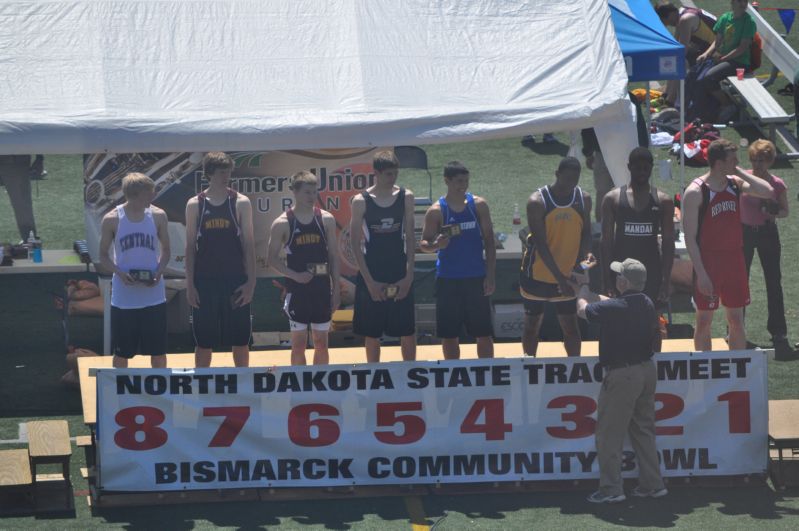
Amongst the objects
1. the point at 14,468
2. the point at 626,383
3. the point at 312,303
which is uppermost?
the point at 312,303

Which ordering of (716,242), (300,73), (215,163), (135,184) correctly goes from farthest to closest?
(300,73), (716,242), (215,163), (135,184)

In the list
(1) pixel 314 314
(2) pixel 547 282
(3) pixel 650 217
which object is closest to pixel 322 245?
(1) pixel 314 314

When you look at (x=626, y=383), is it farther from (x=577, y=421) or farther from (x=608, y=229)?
(x=608, y=229)

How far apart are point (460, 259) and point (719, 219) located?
6.01 feet

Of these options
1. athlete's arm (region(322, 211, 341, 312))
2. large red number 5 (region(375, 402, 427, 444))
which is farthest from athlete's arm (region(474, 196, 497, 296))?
large red number 5 (region(375, 402, 427, 444))

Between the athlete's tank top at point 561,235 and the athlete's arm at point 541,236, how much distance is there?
44 millimetres

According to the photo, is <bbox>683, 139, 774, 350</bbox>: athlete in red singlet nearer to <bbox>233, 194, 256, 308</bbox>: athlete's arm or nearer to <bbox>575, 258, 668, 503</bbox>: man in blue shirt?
<bbox>575, 258, 668, 503</bbox>: man in blue shirt

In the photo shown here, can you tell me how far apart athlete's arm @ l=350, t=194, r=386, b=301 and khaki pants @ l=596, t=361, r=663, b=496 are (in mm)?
1904

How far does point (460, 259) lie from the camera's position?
987 cm

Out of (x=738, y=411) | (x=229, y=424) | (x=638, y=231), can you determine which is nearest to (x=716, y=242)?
(x=638, y=231)

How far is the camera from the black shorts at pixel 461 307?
9.94 metres

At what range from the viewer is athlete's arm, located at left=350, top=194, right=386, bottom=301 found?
970 centimetres

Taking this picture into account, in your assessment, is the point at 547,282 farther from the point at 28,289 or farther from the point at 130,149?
the point at 28,289

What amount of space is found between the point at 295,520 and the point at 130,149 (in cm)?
326
